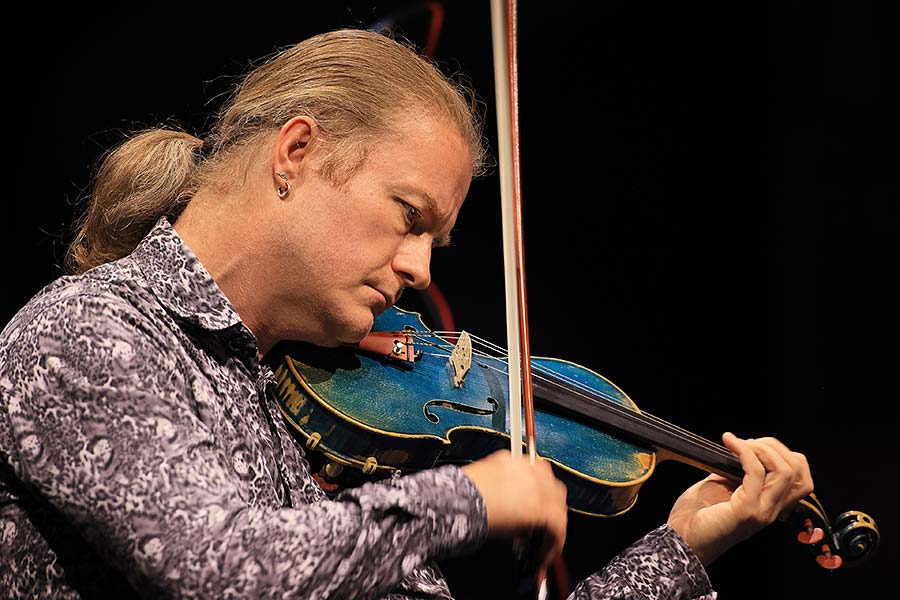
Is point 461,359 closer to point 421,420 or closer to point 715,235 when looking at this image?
point 421,420

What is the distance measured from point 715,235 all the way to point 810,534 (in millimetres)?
571

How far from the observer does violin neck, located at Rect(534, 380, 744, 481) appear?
1.24 m

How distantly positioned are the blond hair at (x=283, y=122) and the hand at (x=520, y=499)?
1.15ft

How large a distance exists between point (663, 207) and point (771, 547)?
608 millimetres

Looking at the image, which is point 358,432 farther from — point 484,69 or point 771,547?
point 771,547

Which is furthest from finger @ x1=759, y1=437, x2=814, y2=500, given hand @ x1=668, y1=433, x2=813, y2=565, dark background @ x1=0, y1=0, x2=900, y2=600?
dark background @ x1=0, y1=0, x2=900, y2=600

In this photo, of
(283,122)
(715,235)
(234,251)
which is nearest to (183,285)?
(234,251)

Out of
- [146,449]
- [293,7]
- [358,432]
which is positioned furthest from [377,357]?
[293,7]

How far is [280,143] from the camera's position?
100 centimetres

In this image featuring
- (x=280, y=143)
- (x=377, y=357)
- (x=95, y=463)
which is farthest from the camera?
(x=377, y=357)

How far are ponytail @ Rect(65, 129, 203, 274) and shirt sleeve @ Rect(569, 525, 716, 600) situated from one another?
25.4 inches

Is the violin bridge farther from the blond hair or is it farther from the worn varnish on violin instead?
the blond hair

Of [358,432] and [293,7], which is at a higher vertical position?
[293,7]

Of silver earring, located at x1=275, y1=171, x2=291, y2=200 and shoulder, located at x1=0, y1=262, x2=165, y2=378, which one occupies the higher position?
silver earring, located at x1=275, y1=171, x2=291, y2=200
